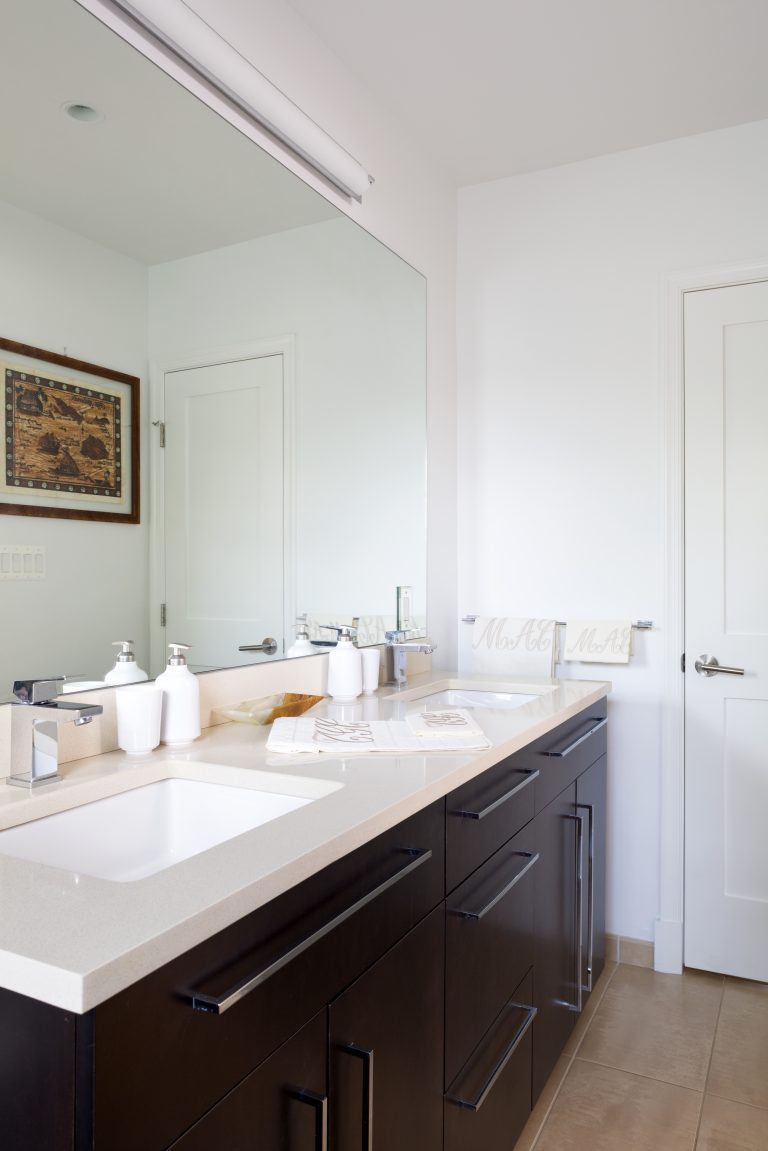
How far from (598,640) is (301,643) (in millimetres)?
1088

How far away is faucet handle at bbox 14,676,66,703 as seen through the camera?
3.73 feet

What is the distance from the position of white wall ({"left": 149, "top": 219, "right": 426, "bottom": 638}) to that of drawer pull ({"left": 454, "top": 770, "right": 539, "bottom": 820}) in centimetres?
64

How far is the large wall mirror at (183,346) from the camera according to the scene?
1203 millimetres

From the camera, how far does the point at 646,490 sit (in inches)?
99.9

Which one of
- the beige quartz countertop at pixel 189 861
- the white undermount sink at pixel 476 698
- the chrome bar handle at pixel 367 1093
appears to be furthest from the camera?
the white undermount sink at pixel 476 698

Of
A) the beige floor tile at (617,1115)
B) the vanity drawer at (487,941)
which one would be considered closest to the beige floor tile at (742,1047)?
the beige floor tile at (617,1115)

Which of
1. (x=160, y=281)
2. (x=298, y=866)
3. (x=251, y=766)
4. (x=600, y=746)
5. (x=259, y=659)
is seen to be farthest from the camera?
(x=600, y=746)

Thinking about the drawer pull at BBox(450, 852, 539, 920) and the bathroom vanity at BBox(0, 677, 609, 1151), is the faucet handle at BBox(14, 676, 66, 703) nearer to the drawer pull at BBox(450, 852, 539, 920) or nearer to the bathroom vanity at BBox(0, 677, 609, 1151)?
the bathroom vanity at BBox(0, 677, 609, 1151)

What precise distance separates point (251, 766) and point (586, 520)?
168cm

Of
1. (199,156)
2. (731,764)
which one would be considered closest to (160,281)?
(199,156)

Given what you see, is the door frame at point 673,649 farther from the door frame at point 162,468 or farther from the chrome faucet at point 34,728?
the chrome faucet at point 34,728

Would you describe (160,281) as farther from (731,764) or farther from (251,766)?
(731,764)

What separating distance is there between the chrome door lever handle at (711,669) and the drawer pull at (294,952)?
1.52m

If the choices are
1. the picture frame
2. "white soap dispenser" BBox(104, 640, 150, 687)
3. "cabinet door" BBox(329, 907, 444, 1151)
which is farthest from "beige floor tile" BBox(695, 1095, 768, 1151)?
the picture frame
